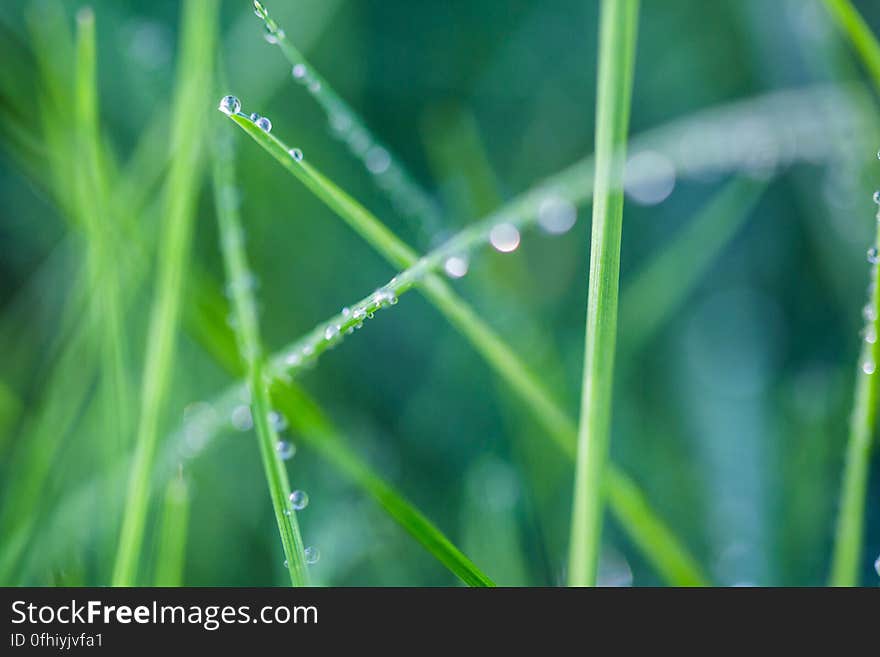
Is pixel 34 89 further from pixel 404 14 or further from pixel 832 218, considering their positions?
pixel 832 218

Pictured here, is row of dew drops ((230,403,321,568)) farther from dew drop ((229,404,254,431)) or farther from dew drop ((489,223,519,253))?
dew drop ((489,223,519,253))

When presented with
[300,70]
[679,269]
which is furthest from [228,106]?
[679,269]

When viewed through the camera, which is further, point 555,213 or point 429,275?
point 555,213

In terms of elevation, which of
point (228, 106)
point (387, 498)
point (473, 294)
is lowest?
point (387, 498)

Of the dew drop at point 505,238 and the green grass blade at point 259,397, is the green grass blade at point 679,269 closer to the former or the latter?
the dew drop at point 505,238

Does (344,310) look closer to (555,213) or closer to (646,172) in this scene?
(555,213)

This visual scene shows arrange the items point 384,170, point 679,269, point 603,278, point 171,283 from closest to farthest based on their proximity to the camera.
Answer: point 603,278
point 171,283
point 384,170
point 679,269

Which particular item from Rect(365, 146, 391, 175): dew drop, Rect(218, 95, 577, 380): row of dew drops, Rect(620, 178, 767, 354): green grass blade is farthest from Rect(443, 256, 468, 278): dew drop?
Rect(620, 178, 767, 354): green grass blade
